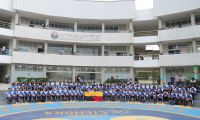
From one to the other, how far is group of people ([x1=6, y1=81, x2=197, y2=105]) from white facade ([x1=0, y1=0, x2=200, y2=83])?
9.02 m

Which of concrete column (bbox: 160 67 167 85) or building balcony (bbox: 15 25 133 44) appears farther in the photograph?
building balcony (bbox: 15 25 133 44)

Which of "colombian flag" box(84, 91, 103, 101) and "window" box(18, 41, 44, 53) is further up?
"window" box(18, 41, 44, 53)

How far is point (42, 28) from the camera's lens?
35.4 m

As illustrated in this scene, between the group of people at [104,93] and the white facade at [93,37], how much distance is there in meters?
9.02

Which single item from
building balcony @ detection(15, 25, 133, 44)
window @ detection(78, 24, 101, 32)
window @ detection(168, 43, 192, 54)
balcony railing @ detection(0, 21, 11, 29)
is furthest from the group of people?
window @ detection(78, 24, 101, 32)

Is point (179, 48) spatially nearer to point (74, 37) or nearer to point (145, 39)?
point (145, 39)

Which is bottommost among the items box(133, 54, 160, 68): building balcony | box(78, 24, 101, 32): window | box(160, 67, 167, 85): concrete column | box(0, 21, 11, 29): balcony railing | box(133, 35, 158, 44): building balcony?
box(160, 67, 167, 85): concrete column

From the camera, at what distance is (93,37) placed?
35625 millimetres

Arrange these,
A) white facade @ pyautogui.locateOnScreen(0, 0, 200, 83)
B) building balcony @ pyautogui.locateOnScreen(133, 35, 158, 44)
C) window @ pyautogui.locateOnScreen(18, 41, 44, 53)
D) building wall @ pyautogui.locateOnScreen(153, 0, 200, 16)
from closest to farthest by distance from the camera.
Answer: building wall @ pyautogui.locateOnScreen(153, 0, 200, 16) < white facade @ pyautogui.locateOnScreen(0, 0, 200, 83) < window @ pyautogui.locateOnScreen(18, 41, 44, 53) < building balcony @ pyautogui.locateOnScreen(133, 35, 158, 44)

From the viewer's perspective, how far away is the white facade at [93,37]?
3177 cm

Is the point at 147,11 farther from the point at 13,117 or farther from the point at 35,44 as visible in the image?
the point at 13,117

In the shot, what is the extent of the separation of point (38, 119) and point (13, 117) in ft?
6.24

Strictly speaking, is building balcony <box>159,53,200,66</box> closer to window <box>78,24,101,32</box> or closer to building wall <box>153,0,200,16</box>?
building wall <box>153,0,200,16</box>

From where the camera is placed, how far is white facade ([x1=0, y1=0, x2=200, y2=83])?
1251 inches
